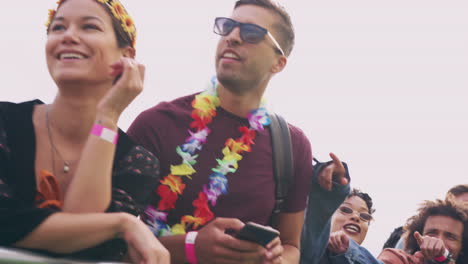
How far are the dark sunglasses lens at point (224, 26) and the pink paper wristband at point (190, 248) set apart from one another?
128 centimetres

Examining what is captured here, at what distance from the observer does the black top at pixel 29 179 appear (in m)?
2.24

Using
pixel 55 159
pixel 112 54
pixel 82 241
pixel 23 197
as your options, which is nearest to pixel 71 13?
pixel 112 54

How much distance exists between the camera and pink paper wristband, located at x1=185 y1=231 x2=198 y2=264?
3188 mm

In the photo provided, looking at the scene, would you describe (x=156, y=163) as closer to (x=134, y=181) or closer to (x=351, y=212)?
(x=134, y=181)

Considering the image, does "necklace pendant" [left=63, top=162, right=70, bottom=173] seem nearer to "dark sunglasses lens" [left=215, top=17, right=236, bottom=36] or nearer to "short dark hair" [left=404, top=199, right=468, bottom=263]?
"dark sunglasses lens" [left=215, top=17, right=236, bottom=36]

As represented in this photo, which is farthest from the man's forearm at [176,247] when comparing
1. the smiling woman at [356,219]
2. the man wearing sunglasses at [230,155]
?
the smiling woman at [356,219]

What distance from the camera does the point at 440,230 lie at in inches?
226

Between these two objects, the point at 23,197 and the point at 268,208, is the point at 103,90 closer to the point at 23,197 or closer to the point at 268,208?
the point at 23,197

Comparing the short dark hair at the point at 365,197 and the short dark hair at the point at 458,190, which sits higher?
the short dark hair at the point at 458,190

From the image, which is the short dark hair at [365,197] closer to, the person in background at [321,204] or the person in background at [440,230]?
the person in background at [440,230]

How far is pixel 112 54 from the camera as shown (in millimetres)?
2814

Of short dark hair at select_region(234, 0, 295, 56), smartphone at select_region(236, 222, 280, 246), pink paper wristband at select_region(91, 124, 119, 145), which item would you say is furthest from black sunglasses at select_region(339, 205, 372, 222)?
pink paper wristband at select_region(91, 124, 119, 145)

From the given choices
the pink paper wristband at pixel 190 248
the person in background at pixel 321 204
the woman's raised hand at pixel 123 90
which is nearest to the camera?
the woman's raised hand at pixel 123 90

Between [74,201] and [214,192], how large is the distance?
107cm
